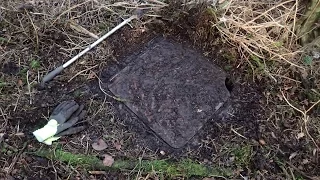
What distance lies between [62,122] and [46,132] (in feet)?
0.30

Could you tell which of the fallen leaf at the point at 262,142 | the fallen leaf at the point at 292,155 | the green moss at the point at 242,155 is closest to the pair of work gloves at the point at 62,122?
the green moss at the point at 242,155

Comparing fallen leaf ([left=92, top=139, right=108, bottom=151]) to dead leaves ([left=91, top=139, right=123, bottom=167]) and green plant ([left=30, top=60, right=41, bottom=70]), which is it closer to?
dead leaves ([left=91, top=139, right=123, bottom=167])

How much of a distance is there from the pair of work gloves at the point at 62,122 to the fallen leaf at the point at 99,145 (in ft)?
0.33

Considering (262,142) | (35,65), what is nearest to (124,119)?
(35,65)

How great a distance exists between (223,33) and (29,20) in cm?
108

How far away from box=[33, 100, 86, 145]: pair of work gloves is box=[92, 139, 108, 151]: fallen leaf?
0.10 metres

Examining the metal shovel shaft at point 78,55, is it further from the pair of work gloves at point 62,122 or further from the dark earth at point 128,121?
the pair of work gloves at point 62,122

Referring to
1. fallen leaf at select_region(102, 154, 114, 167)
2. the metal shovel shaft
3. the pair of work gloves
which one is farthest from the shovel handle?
fallen leaf at select_region(102, 154, 114, 167)

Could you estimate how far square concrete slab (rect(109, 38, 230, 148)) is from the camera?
2084 mm

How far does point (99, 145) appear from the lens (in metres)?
2.00

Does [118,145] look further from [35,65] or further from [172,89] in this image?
[35,65]

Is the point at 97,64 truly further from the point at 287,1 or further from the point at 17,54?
the point at 287,1

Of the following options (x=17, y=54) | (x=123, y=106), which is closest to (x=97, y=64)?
(x=123, y=106)

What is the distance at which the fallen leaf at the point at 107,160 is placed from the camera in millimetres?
1944
